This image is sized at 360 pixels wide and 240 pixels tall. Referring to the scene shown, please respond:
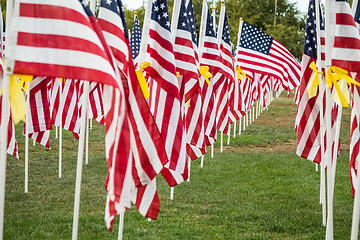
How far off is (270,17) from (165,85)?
53059 millimetres

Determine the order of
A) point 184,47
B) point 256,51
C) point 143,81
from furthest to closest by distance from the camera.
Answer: point 256,51
point 184,47
point 143,81

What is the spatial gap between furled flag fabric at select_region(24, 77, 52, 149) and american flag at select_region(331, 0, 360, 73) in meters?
5.72

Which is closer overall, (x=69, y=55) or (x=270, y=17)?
(x=69, y=55)

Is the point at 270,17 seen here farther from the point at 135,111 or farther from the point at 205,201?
the point at 135,111

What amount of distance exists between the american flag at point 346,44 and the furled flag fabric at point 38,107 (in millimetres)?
5723

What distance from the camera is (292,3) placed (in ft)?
196

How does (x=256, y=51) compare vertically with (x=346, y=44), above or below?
below

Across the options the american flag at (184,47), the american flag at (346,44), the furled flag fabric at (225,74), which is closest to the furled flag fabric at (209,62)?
the furled flag fabric at (225,74)

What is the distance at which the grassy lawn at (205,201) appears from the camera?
7445 mm

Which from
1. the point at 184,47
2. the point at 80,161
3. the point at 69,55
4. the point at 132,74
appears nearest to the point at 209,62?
the point at 184,47

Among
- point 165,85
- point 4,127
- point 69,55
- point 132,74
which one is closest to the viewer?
point 69,55

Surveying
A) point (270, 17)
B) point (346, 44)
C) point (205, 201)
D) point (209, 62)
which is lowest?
point (205, 201)

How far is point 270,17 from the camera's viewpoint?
5788 centimetres

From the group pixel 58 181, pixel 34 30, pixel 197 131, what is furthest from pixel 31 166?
pixel 34 30
